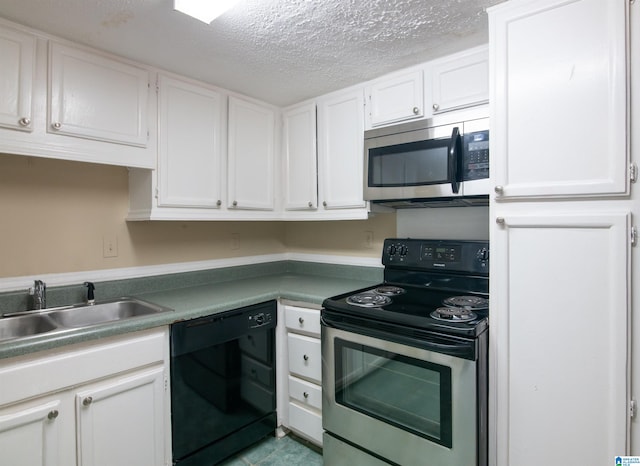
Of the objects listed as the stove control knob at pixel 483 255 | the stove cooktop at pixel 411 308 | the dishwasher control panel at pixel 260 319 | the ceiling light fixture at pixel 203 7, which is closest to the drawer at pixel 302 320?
the dishwasher control panel at pixel 260 319

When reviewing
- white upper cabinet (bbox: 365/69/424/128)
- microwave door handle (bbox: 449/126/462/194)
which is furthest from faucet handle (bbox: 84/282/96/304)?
microwave door handle (bbox: 449/126/462/194)

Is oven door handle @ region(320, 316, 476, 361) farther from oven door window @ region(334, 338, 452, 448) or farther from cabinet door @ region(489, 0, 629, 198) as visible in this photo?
cabinet door @ region(489, 0, 629, 198)

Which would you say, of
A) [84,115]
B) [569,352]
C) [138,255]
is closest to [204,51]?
[84,115]

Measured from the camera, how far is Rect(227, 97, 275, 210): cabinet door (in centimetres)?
232

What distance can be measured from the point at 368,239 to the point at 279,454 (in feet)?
4.68

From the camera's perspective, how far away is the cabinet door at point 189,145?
1.99 m

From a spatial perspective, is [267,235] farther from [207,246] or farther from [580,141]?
[580,141]

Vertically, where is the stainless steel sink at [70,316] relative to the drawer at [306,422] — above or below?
above

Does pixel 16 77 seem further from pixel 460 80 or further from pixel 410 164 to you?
pixel 460 80

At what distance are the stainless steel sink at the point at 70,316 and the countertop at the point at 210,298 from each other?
0.07 meters

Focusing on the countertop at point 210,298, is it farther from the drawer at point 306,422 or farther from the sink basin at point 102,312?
the drawer at point 306,422

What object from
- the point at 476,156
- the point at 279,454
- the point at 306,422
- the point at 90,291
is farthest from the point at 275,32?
the point at 279,454

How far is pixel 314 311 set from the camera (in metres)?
2.02

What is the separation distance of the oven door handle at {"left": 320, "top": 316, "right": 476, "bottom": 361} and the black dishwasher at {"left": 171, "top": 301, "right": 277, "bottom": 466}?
19.0 inches
